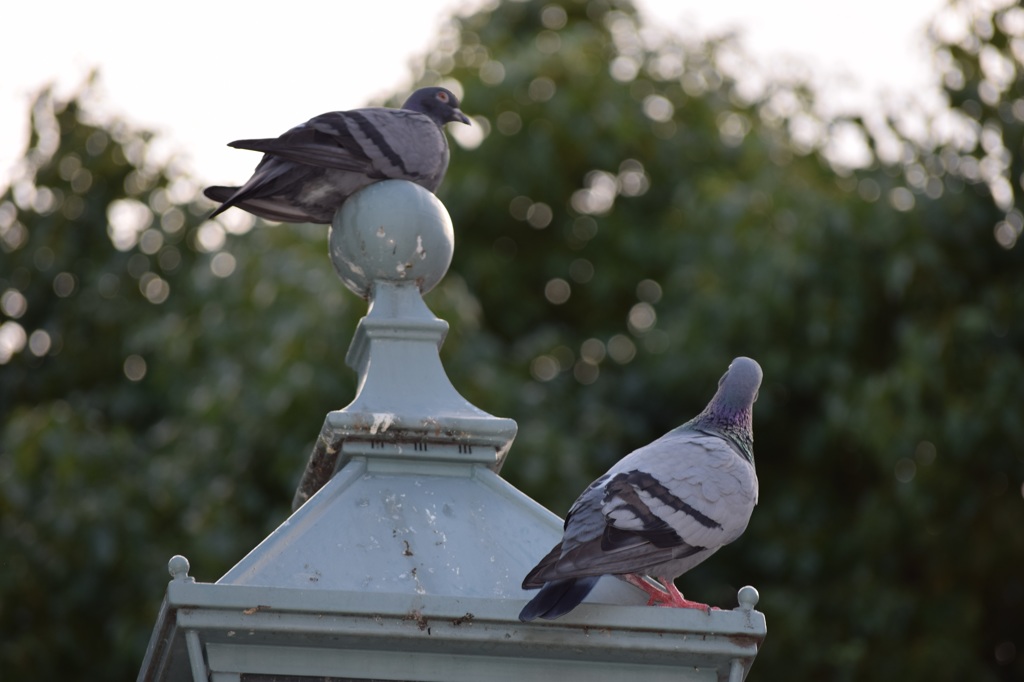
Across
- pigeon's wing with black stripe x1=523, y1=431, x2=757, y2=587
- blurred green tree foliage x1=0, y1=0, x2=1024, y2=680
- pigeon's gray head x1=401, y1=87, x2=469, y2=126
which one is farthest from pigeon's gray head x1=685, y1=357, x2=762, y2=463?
blurred green tree foliage x1=0, y1=0, x2=1024, y2=680

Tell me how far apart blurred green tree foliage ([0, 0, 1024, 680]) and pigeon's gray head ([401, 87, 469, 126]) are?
341 centimetres

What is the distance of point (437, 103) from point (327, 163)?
234 cm

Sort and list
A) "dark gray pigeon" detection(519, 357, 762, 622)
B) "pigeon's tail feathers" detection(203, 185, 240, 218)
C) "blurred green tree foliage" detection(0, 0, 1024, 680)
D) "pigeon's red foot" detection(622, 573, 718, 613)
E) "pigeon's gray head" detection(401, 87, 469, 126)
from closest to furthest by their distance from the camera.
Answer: "dark gray pigeon" detection(519, 357, 762, 622) < "pigeon's red foot" detection(622, 573, 718, 613) < "pigeon's tail feathers" detection(203, 185, 240, 218) < "pigeon's gray head" detection(401, 87, 469, 126) < "blurred green tree foliage" detection(0, 0, 1024, 680)

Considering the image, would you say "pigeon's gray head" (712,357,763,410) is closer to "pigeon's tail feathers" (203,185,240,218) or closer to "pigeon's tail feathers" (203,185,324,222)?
"pigeon's tail feathers" (203,185,324,222)

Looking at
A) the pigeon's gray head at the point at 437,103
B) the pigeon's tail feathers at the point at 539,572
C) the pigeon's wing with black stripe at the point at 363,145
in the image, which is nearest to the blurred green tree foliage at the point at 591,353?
the pigeon's gray head at the point at 437,103

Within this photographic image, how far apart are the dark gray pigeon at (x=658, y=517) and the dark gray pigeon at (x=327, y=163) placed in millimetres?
1215

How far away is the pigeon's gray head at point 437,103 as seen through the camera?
650 cm

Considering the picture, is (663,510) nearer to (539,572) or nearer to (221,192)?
(539,572)

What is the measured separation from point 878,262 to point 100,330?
626 centimetres

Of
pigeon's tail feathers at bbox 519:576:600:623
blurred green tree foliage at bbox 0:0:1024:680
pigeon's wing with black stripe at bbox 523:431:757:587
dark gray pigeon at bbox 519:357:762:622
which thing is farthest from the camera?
blurred green tree foliage at bbox 0:0:1024:680

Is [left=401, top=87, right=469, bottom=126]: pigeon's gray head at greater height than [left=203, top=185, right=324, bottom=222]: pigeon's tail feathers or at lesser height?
lesser

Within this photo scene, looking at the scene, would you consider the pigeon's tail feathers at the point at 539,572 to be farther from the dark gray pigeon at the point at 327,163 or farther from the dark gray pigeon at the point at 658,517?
the dark gray pigeon at the point at 327,163

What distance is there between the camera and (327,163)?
4246 millimetres

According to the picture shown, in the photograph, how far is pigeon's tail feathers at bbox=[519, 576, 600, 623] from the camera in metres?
2.68
